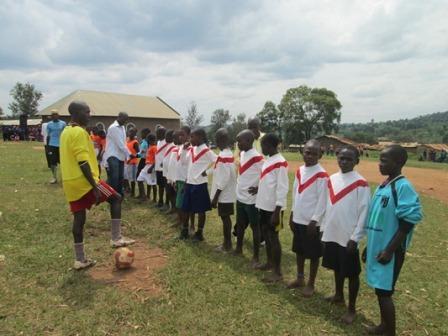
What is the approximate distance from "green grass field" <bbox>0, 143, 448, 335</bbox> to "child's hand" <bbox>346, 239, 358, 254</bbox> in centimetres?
81

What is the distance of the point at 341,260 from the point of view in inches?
167

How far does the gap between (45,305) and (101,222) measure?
3346mm

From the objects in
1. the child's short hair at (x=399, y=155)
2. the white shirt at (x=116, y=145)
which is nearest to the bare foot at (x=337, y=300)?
the child's short hair at (x=399, y=155)

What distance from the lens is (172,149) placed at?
8289mm

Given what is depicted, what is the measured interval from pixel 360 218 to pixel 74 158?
3.55 meters

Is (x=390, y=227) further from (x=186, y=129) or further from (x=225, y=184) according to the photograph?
(x=186, y=129)

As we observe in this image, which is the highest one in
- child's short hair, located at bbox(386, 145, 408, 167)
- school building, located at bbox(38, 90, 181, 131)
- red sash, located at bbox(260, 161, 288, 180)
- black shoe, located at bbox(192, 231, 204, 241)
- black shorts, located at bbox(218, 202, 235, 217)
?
school building, located at bbox(38, 90, 181, 131)

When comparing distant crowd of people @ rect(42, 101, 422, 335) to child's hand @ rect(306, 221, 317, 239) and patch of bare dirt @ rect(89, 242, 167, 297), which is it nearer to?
child's hand @ rect(306, 221, 317, 239)

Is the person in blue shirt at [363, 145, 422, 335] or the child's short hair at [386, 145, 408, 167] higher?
the child's short hair at [386, 145, 408, 167]

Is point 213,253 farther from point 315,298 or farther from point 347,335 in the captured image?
point 347,335

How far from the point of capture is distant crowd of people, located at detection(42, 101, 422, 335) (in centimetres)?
372

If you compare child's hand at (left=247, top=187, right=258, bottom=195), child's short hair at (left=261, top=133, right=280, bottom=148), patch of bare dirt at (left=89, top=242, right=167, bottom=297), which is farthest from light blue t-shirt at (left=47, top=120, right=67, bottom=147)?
child's short hair at (left=261, top=133, right=280, bottom=148)

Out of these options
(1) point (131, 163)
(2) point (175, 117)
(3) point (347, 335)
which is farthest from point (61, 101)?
(3) point (347, 335)

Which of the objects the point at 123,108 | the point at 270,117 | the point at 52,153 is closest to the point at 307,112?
the point at 270,117
